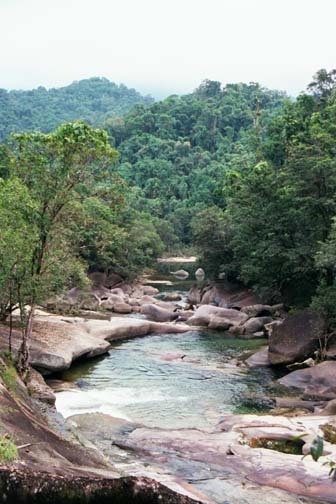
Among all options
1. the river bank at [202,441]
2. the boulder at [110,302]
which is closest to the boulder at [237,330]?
the river bank at [202,441]

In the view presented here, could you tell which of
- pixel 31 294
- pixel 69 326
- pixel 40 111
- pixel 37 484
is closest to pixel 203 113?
pixel 40 111

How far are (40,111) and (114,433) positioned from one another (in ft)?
579

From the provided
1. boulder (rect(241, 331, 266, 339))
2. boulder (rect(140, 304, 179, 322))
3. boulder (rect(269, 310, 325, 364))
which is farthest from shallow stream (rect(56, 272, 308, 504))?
boulder (rect(140, 304, 179, 322))

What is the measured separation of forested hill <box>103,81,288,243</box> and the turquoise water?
5369 cm

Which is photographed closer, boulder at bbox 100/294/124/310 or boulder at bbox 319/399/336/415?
boulder at bbox 319/399/336/415

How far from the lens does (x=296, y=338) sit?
83.4 ft

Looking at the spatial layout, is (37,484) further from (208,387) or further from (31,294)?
(208,387)

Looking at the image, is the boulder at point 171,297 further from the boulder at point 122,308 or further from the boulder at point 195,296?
the boulder at point 122,308

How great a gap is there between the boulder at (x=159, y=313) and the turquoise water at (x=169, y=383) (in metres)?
6.00

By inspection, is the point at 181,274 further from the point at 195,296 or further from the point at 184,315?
the point at 184,315

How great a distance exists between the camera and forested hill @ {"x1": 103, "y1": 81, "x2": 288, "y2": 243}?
301 ft

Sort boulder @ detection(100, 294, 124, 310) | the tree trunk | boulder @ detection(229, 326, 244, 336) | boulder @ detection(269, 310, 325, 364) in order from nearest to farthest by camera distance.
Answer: the tree trunk → boulder @ detection(269, 310, 325, 364) → boulder @ detection(229, 326, 244, 336) → boulder @ detection(100, 294, 124, 310)

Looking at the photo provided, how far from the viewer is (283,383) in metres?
22.7

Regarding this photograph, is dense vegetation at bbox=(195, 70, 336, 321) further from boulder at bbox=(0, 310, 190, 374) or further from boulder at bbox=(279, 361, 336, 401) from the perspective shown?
boulder at bbox=(0, 310, 190, 374)
